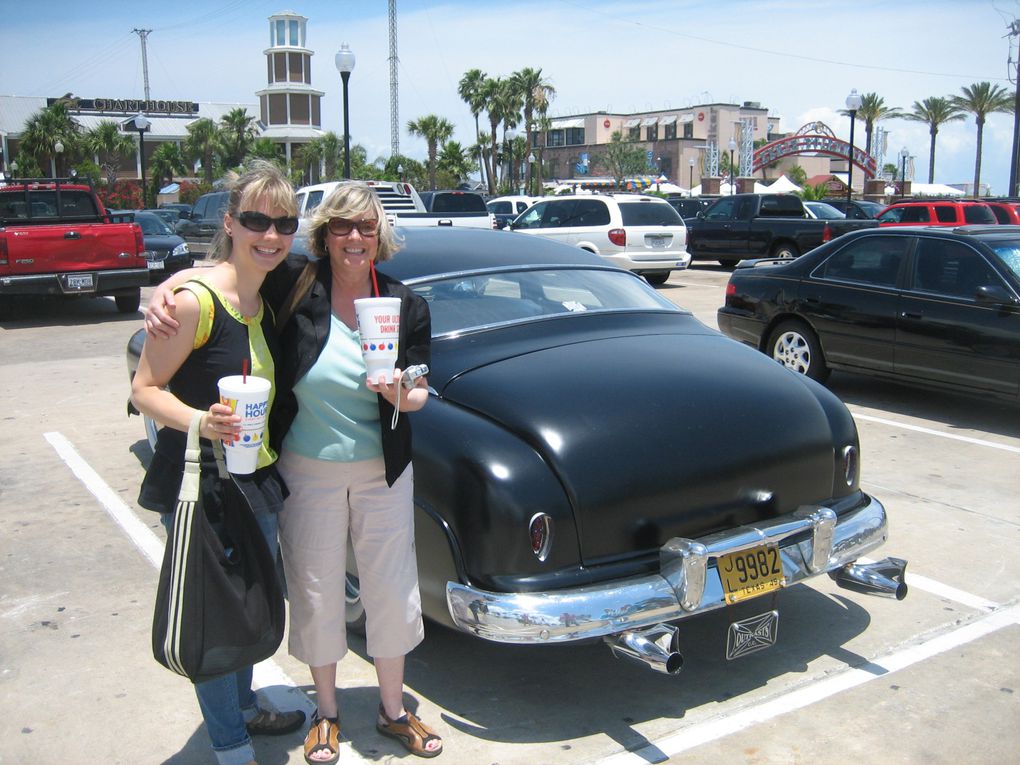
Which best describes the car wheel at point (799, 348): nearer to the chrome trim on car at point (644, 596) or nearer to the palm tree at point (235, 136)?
the chrome trim on car at point (644, 596)

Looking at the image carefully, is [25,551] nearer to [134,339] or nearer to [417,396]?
[134,339]

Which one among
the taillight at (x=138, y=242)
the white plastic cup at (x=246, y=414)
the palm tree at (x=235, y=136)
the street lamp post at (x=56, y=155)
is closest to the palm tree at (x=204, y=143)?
the palm tree at (x=235, y=136)

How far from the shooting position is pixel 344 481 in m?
3.05

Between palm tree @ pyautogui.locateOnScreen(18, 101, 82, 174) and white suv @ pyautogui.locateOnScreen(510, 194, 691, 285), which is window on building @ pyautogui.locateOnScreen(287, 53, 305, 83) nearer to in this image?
palm tree @ pyautogui.locateOnScreen(18, 101, 82, 174)

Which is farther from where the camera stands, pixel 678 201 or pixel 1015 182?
pixel 678 201

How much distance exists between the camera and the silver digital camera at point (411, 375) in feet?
9.53

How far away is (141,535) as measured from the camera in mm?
5398

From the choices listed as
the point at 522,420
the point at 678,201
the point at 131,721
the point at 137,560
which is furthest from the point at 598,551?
the point at 678,201

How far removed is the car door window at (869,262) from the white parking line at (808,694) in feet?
14.3

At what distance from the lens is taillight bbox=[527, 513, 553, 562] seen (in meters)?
3.30

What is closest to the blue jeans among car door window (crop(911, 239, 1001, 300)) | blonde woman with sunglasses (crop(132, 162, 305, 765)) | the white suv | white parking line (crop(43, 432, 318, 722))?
blonde woman with sunglasses (crop(132, 162, 305, 765))

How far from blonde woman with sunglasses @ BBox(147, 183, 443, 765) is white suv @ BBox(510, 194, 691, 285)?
14.3 m

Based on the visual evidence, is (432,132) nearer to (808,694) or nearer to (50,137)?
(50,137)

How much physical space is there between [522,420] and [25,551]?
3139mm
